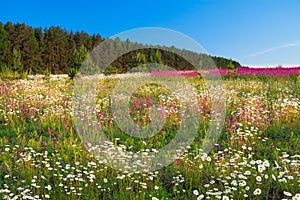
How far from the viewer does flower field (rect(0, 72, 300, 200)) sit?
13.4 ft

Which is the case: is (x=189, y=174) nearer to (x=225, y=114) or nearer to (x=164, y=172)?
(x=164, y=172)

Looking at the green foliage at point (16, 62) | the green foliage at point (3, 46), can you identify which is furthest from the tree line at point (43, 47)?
the green foliage at point (16, 62)

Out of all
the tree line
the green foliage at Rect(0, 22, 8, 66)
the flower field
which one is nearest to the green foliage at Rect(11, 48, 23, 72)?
the tree line

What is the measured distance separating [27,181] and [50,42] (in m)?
48.1

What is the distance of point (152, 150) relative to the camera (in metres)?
5.55

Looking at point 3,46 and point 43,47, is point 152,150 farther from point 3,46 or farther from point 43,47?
point 43,47

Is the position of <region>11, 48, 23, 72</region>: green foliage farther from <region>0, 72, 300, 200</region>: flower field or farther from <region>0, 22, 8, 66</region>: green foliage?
<region>0, 72, 300, 200</region>: flower field

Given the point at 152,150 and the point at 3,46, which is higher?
the point at 3,46

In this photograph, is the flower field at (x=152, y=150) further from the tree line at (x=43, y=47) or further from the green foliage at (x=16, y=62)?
the tree line at (x=43, y=47)

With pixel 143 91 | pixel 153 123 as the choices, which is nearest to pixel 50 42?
pixel 143 91

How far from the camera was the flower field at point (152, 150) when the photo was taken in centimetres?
409

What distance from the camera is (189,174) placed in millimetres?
4566

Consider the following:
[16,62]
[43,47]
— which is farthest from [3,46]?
[16,62]

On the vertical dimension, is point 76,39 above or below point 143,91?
above
